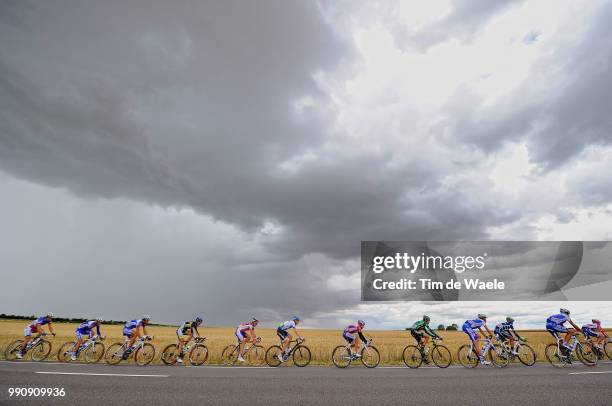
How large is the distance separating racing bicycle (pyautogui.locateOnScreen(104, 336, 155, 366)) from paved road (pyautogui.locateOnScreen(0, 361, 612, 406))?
3072 mm

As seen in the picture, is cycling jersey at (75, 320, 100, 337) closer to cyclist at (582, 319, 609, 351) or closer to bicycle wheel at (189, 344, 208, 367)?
bicycle wheel at (189, 344, 208, 367)

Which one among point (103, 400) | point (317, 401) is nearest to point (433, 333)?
point (317, 401)

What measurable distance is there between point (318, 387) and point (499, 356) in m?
9.71

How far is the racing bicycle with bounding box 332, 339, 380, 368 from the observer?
15.4 m

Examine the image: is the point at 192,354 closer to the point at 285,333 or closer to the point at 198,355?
the point at 198,355

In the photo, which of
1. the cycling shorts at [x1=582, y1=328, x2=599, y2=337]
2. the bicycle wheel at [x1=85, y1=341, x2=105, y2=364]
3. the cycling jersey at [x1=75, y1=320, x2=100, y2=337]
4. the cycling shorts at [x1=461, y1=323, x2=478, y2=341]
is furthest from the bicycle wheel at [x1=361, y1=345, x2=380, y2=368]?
the cycling jersey at [x1=75, y1=320, x2=100, y2=337]

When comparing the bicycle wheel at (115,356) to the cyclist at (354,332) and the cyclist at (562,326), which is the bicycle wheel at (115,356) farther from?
the cyclist at (562,326)

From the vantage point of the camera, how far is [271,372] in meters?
13.5

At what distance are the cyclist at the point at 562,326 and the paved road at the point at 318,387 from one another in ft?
7.13

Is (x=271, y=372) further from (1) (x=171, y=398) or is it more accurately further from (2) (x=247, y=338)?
(1) (x=171, y=398)

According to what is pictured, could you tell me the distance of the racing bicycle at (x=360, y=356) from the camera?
50.6 ft

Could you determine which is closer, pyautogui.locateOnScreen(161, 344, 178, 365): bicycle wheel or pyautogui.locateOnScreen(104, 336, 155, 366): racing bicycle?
pyautogui.locateOnScreen(104, 336, 155, 366): racing bicycle

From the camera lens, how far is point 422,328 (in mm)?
16078

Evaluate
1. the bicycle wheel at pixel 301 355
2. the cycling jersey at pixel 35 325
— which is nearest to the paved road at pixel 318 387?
the bicycle wheel at pixel 301 355
